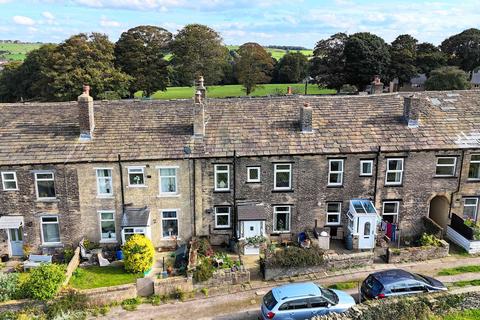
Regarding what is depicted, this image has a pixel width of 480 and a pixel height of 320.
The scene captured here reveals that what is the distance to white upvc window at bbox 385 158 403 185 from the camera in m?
24.6

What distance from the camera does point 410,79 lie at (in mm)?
79688

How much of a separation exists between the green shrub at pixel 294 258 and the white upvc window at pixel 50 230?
12344 mm

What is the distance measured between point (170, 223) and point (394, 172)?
13.7m

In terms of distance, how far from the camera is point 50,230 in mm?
23891

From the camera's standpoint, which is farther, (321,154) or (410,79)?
(410,79)

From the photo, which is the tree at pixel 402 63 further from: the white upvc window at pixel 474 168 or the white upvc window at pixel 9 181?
the white upvc window at pixel 9 181

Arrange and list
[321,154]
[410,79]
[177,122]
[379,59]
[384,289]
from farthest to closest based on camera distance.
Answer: [410,79], [379,59], [177,122], [321,154], [384,289]

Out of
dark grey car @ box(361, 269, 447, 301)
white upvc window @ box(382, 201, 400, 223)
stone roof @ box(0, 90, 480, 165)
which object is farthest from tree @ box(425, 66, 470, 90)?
dark grey car @ box(361, 269, 447, 301)

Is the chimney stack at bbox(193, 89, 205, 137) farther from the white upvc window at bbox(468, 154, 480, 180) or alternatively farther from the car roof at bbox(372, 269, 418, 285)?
the white upvc window at bbox(468, 154, 480, 180)

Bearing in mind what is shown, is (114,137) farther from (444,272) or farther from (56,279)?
(444,272)

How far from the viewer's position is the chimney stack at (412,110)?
25.7m

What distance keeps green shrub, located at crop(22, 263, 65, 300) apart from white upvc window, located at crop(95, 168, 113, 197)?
5.67 m

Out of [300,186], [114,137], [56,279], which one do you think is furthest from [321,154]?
[56,279]

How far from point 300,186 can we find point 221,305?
8562mm
